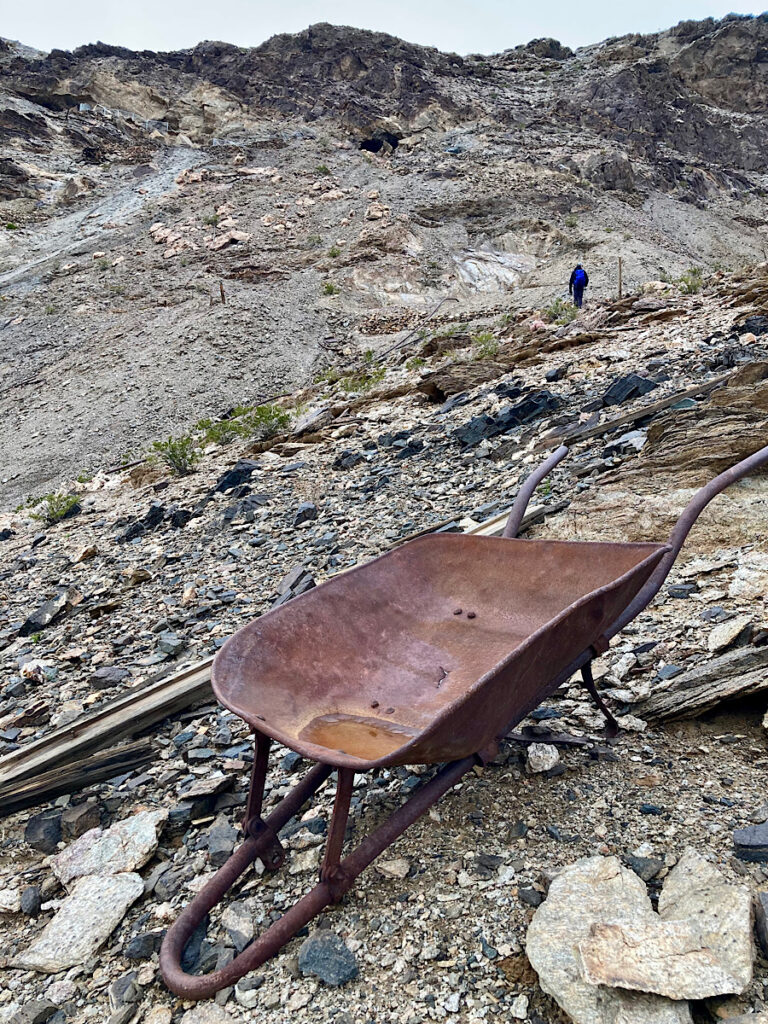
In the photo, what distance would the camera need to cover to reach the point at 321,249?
19953 millimetres

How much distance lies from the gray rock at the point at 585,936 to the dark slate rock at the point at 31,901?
1483 millimetres

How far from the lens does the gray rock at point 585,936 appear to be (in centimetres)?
119

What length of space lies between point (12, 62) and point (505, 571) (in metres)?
40.6

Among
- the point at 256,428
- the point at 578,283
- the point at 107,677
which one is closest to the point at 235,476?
the point at 256,428

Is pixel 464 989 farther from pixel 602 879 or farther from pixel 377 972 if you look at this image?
pixel 602 879

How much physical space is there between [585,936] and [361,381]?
9306 mm

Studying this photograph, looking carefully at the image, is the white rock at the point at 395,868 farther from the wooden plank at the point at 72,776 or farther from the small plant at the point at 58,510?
the small plant at the point at 58,510

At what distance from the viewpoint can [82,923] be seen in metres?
1.73

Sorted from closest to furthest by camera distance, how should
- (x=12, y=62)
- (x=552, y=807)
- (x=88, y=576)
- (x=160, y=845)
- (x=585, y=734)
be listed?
(x=552, y=807) < (x=160, y=845) < (x=585, y=734) < (x=88, y=576) < (x=12, y=62)

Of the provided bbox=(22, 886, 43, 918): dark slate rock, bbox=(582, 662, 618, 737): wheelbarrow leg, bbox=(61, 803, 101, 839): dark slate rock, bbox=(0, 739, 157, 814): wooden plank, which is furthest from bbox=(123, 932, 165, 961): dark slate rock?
bbox=(582, 662, 618, 737): wheelbarrow leg

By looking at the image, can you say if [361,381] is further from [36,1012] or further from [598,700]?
[36,1012]

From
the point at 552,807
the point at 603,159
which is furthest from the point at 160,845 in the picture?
the point at 603,159

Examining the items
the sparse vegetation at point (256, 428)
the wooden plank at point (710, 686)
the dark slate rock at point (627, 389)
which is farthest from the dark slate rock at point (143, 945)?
the sparse vegetation at point (256, 428)

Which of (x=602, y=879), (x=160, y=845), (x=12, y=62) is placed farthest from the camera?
(x=12, y=62)
